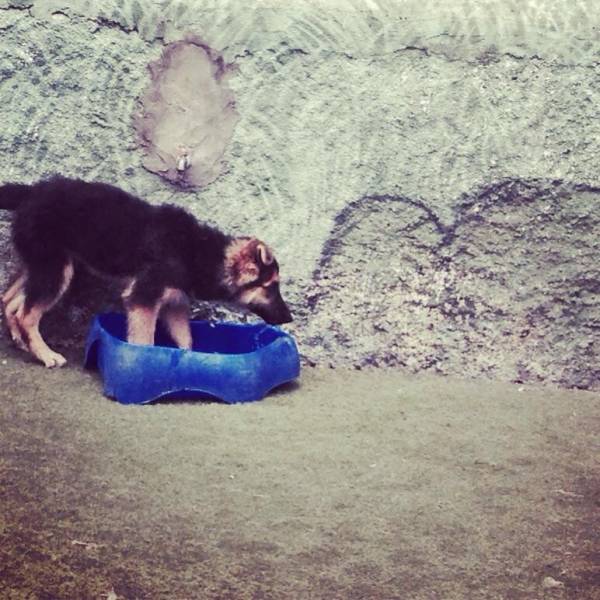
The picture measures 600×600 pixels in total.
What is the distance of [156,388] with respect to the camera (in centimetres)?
377

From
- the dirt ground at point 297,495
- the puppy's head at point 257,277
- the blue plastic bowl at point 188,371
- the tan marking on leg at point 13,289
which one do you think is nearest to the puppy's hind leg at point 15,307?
the tan marking on leg at point 13,289

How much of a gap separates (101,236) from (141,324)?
1.53 feet

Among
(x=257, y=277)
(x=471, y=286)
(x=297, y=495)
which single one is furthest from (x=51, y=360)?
(x=471, y=286)

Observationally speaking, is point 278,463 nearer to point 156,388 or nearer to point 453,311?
point 156,388

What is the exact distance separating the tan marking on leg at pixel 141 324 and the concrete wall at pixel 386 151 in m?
0.70

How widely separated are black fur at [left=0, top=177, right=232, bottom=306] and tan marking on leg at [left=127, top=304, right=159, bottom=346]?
0.07 metres

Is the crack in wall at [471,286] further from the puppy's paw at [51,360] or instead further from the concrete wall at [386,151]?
the puppy's paw at [51,360]

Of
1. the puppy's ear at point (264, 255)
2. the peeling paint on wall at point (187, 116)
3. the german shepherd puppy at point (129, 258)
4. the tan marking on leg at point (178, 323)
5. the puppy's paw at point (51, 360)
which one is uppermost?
the peeling paint on wall at point (187, 116)

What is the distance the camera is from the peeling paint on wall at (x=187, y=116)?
4.57m

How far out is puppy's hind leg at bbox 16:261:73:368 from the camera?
14.0ft

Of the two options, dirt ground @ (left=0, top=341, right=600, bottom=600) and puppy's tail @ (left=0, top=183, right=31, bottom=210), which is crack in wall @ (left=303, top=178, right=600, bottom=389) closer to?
dirt ground @ (left=0, top=341, right=600, bottom=600)

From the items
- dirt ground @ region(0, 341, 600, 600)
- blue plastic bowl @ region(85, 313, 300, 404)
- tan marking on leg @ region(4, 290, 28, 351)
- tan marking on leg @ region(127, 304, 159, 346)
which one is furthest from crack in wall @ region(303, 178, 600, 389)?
tan marking on leg @ region(4, 290, 28, 351)

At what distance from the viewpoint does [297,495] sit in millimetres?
2850

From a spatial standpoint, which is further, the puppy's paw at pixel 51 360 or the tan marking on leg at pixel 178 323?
the tan marking on leg at pixel 178 323
